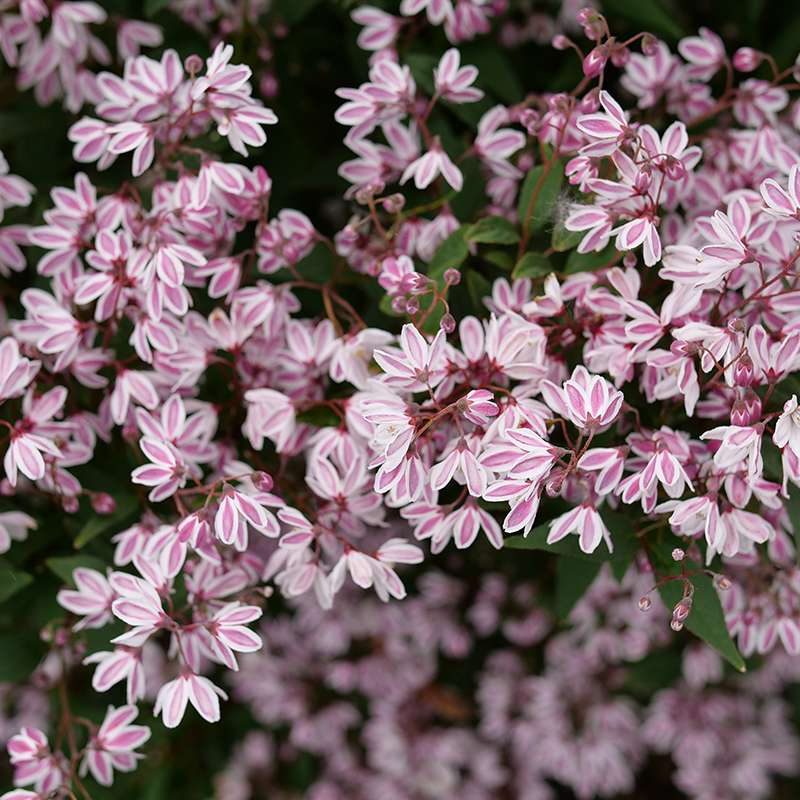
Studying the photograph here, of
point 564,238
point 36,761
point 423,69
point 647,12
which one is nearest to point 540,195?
point 564,238

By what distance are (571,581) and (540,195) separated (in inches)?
16.5

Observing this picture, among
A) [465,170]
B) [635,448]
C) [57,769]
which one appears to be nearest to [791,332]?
[635,448]

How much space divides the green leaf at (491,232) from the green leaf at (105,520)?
18.7 inches

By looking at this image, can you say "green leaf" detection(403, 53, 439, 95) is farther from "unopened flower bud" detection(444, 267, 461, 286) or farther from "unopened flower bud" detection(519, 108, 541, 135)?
"unopened flower bud" detection(444, 267, 461, 286)

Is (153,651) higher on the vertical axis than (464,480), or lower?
lower

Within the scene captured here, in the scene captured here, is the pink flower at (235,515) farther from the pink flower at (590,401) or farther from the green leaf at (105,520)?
the pink flower at (590,401)

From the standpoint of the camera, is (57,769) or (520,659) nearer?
(57,769)

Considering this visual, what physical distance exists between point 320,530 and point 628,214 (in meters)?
0.43

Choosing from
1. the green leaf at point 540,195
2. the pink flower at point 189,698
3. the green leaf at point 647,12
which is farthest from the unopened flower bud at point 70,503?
the green leaf at point 647,12

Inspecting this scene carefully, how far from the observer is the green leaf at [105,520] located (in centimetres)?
100

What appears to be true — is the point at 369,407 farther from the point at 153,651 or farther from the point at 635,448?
the point at 153,651

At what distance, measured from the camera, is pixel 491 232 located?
987mm

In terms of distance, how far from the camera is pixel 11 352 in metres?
0.97

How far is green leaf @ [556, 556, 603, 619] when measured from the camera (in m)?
1.05
